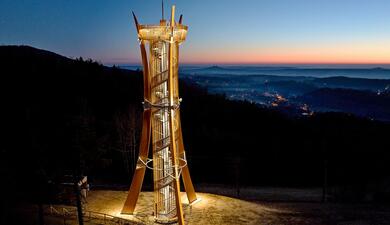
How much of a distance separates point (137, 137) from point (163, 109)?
33.2 ft

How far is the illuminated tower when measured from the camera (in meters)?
11.7

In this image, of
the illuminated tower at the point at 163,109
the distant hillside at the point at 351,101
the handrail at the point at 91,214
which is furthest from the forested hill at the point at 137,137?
the distant hillside at the point at 351,101

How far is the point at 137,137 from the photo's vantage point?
859 inches

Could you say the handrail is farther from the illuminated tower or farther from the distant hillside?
the distant hillside

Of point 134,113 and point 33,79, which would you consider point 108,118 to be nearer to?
point 134,113

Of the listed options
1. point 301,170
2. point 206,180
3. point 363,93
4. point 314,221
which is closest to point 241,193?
point 206,180

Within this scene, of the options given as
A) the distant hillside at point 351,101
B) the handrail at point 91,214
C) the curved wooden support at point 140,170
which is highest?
the curved wooden support at point 140,170

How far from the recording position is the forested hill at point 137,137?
48.8 ft

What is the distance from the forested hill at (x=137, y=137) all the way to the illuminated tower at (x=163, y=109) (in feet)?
7.63

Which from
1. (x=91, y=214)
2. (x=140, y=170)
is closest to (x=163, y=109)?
(x=140, y=170)

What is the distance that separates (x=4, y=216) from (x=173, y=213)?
4.43 meters

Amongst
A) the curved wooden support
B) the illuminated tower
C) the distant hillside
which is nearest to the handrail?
the curved wooden support

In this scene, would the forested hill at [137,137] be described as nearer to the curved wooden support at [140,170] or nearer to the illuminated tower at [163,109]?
the curved wooden support at [140,170]

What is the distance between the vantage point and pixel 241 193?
57.6 ft
